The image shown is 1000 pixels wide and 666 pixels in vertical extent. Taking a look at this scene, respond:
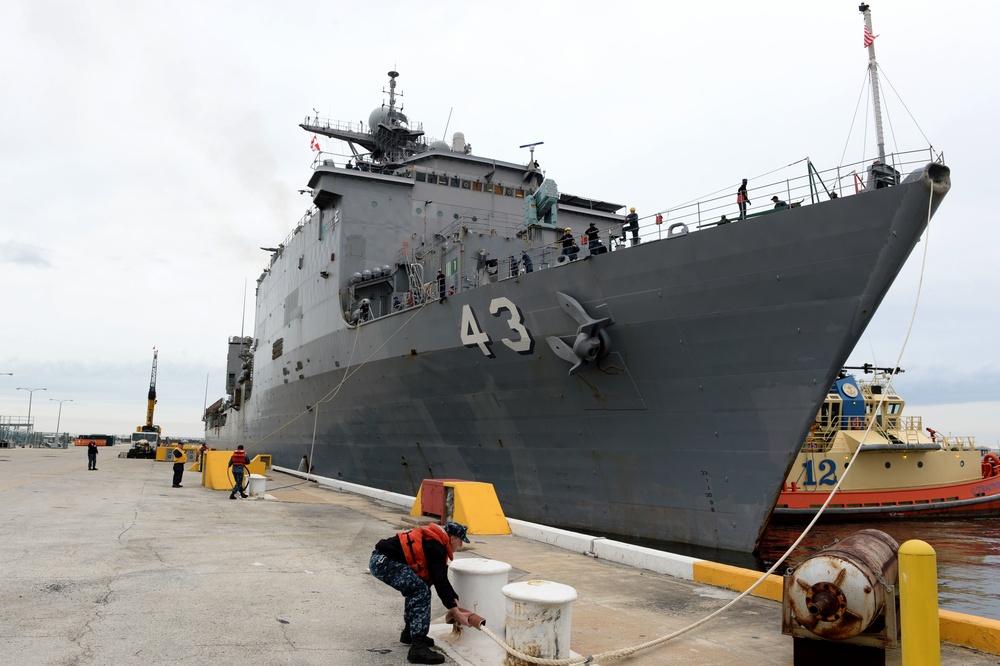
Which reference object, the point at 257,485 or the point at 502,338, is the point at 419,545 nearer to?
the point at 502,338

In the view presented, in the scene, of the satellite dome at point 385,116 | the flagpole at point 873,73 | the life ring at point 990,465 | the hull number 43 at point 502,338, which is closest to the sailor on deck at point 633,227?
the hull number 43 at point 502,338

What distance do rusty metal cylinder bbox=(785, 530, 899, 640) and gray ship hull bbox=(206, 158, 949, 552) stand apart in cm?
542

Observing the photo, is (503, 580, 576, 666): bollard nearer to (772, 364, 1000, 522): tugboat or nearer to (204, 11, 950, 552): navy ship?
(204, 11, 950, 552): navy ship

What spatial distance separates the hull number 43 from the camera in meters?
11.7

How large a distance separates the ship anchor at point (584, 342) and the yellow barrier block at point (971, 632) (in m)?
6.26

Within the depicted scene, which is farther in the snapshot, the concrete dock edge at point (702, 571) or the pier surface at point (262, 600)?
the concrete dock edge at point (702, 571)

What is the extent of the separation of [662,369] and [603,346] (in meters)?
1.00

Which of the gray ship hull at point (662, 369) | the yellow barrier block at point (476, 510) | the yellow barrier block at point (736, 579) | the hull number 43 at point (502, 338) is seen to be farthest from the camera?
the hull number 43 at point (502, 338)

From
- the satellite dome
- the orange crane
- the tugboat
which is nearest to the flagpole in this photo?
the tugboat

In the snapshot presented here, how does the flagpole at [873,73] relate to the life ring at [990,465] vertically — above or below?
above

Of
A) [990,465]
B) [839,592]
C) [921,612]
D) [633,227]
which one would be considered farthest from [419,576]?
[990,465]

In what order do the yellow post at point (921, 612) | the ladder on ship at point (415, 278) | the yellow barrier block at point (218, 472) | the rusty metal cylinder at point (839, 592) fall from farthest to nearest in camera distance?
the ladder on ship at point (415, 278)
the yellow barrier block at point (218, 472)
the rusty metal cylinder at point (839, 592)
the yellow post at point (921, 612)

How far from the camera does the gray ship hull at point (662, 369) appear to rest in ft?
27.9

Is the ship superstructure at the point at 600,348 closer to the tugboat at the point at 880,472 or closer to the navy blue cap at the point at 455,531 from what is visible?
the navy blue cap at the point at 455,531
